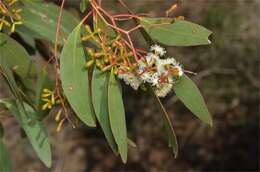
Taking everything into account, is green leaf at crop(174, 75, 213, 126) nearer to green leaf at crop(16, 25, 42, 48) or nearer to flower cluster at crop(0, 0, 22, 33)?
flower cluster at crop(0, 0, 22, 33)

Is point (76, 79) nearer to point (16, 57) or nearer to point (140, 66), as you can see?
point (140, 66)

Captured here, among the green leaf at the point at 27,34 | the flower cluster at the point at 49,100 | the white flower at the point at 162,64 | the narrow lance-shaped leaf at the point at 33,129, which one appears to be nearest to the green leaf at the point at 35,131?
the narrow lance-shaped leaf at the point at 33,129

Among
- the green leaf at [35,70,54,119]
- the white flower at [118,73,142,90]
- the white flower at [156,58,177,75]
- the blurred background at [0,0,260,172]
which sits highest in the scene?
the white flower at [156,58,177,75]

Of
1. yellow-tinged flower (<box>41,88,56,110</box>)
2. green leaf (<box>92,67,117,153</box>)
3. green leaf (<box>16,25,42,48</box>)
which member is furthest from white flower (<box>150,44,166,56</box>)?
green leaf (<box>16,25,42,48</box>)

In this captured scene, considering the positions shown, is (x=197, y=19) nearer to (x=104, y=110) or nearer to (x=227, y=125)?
(x=227, y=125)

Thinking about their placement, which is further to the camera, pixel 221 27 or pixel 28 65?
pixel 221 27

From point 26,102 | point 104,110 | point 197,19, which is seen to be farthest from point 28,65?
point 197,19
